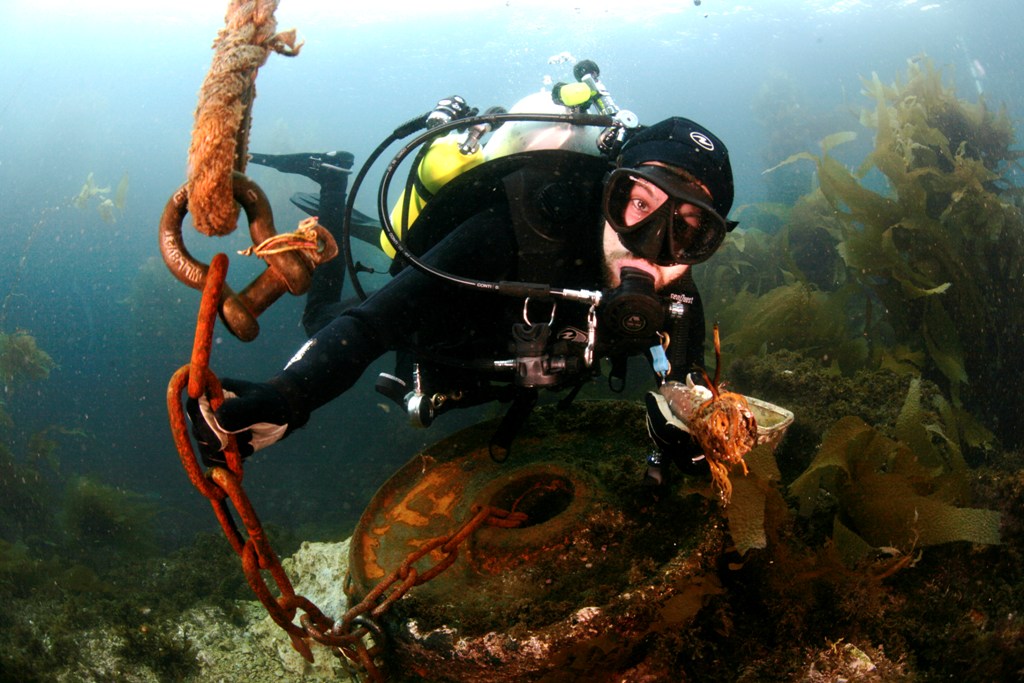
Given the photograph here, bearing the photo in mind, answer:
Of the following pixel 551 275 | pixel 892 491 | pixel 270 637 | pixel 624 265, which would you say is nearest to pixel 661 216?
pixel 624 265

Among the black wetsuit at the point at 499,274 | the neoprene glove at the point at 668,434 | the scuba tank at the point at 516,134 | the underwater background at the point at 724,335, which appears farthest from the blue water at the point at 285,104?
the neoprene glove at the point at 668,434

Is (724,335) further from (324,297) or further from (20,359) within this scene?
(20,359)

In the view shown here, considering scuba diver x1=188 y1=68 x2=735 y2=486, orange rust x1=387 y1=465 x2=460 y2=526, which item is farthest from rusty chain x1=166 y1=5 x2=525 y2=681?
orange rust x1=387 y1=465 x2=460 y2=526

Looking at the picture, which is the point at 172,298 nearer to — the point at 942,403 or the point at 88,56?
the point at 942,403

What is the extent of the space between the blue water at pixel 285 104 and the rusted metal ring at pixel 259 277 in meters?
5.00

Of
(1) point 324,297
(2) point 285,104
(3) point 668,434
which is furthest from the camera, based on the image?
(2) point 285,104

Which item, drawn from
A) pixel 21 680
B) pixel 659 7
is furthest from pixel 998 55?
pixel 21 680

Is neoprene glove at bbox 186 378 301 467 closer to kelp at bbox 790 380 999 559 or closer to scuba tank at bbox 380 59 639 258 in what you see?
scuba tank at bbox 380 59 639 258

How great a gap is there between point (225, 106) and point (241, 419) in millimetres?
1098

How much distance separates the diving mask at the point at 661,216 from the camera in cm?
266

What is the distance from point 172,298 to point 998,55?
7561 cm

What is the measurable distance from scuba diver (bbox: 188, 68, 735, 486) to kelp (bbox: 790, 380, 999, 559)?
2.59 ft

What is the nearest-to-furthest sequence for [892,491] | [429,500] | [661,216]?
[892,491], [661,216], [429,500]

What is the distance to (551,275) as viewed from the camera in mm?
2910
